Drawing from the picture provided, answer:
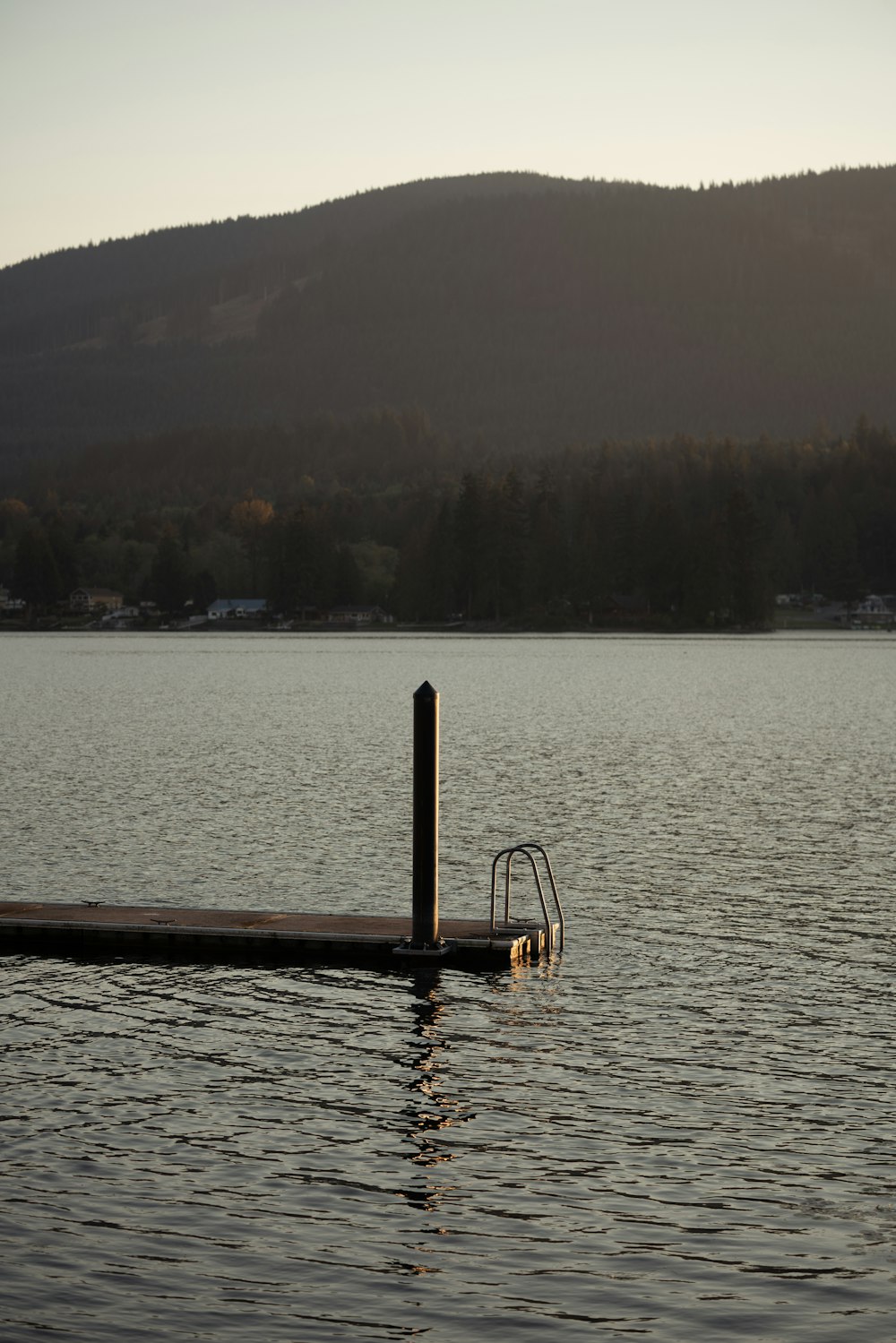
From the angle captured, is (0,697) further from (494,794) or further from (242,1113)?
(242,1113)

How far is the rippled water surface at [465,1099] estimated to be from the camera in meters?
14.4

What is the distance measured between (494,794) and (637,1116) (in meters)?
34.0

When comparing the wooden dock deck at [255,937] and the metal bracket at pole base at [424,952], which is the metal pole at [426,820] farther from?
the wooden dock deck at [255,937]

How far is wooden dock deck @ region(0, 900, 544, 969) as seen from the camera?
2691 cm

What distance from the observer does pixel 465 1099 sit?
64.4 feet

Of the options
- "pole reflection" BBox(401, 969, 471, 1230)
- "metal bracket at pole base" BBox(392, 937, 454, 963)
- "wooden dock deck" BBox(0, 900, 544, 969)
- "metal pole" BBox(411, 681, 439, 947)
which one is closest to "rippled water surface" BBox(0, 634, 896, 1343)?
"pole reflection" BBox(401, 969, 471, 1230)

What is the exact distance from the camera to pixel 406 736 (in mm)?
76438

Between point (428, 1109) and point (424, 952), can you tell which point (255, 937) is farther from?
point (428, 1109)

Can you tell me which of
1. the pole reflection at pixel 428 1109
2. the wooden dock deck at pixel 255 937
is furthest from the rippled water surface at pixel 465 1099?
the wooden dock deck at pixel 255 937

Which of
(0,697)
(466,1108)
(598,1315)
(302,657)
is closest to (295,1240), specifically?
(598,1315)

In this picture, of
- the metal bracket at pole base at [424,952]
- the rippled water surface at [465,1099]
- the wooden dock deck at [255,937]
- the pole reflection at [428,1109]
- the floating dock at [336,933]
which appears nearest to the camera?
the rippled water surface at [465,1099]

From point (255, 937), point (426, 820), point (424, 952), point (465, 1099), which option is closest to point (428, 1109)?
point (465, 1099)

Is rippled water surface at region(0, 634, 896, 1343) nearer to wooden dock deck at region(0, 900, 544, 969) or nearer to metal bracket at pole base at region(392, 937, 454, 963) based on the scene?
metal bracket at pole base at region(392, 937, 454, 963)

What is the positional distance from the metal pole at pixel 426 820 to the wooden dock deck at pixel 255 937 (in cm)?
39
